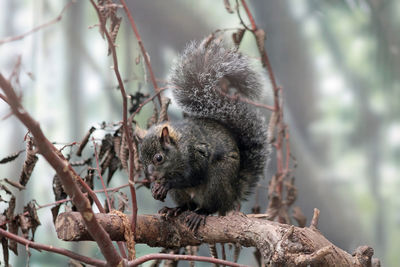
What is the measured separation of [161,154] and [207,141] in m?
0.24

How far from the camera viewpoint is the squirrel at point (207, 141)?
183cm

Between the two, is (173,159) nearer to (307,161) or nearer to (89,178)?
(89,178)

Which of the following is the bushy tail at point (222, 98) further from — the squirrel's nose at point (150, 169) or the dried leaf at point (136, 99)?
the squirrel's nose at point (150, 169)

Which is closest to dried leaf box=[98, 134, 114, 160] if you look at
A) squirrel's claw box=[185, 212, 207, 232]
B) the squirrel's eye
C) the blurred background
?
the squirrel's eye

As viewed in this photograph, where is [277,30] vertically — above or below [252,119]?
above

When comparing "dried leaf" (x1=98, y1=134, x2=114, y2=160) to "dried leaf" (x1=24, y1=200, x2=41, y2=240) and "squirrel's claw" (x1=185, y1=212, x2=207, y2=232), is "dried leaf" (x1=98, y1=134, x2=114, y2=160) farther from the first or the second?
"squirrel's claw" (x1=185, y1=212, x2=207, y2=232)

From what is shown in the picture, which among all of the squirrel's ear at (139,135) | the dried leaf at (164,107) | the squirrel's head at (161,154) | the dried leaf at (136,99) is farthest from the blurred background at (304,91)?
the squirrel's head at (161,154)

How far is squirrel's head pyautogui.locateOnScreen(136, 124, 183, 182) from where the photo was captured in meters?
1.79

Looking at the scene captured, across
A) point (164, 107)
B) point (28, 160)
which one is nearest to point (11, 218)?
point (28, 160)

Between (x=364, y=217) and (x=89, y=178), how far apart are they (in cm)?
181

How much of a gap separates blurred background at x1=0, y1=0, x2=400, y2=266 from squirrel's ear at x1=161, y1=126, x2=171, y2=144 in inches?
36.6

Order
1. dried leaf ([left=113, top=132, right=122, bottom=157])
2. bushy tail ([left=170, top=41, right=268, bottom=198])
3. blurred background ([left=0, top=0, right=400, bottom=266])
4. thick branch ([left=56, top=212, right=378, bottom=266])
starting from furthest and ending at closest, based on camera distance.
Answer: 1. blurred background ([left=0, top=0, right=400, bottom=266])
2. bushy tail ([left=170, top=41, right=268, bottom=198])
3. dried leaf ([left=113, top=132, right=122, bottom=157])
4. thick branch ([left=56, top=212, right=378, bottom=266])

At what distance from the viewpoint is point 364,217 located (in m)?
2.67

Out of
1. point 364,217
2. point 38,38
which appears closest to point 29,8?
point 38,38
